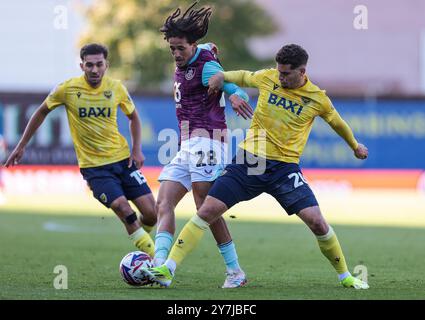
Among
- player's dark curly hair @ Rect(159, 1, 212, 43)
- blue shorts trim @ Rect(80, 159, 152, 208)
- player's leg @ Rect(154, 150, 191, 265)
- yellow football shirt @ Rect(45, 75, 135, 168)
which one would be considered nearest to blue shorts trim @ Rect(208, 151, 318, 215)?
player's leg @ Rect(154, 150, 191, 265)

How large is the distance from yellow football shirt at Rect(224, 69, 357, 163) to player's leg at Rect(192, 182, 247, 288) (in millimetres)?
656

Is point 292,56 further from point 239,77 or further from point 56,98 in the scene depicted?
point 56,98

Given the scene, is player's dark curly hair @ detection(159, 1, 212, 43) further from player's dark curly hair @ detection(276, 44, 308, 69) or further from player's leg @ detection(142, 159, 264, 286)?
player's leg @ detection(142, 159, 264, 286)

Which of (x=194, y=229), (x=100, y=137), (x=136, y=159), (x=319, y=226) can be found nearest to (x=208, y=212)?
(x=194, y=229)

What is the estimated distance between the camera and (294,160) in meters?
9.55

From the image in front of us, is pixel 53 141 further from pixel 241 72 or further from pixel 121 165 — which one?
pixel 241 72

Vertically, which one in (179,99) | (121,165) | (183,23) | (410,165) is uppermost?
(183,23)

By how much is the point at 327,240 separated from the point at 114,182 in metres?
2.61

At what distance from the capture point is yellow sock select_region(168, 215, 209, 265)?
9.21 meters

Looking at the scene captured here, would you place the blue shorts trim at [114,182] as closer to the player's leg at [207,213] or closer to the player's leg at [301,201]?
the player's leg at [207,213]

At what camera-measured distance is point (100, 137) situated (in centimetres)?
1094

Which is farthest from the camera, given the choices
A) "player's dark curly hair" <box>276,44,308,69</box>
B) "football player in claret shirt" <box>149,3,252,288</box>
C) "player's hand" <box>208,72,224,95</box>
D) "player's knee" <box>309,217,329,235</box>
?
"football player in claret shirt" <box>149,3,252,288</box>

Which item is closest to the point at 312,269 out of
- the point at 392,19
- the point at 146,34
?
the point at 146,34

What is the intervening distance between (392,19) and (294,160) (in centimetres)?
4000
